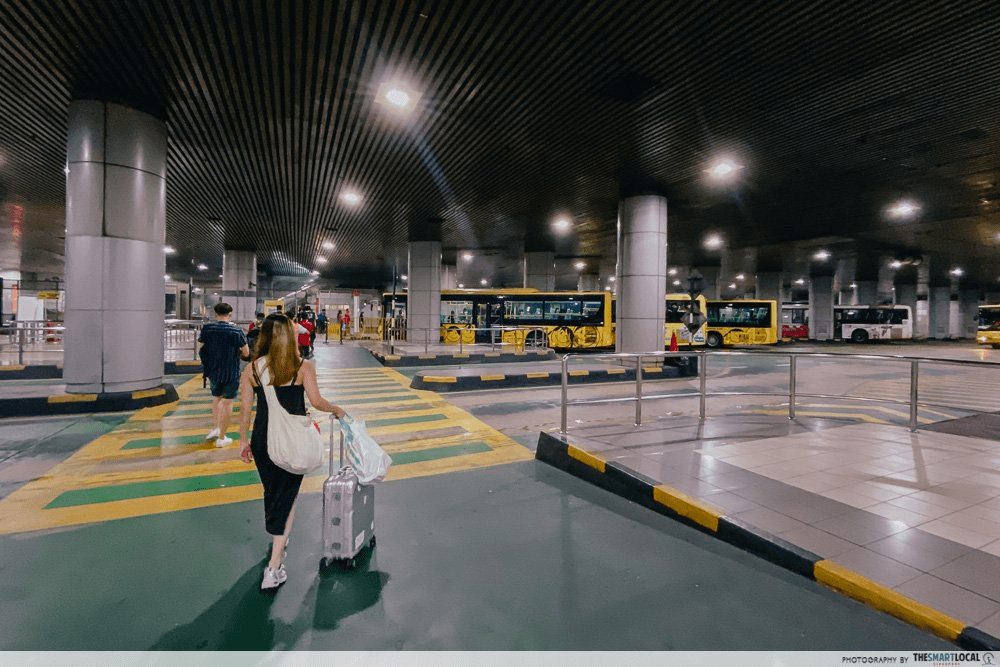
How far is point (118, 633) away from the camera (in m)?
2.73

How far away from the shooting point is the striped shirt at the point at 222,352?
22.8 feet

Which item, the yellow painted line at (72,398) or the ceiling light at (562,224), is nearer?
the yellow painted line at (72,398)

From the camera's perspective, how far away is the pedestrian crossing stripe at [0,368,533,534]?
4582 millimetres

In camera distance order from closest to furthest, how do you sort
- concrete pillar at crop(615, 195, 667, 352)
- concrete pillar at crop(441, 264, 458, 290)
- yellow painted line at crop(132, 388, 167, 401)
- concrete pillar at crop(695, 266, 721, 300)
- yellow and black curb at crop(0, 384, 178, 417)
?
yellow and black curb at crop(0, 384, 178, 417) → yellow painted line at crop(132, 388, 167, 401) → concrete pillar at crop(615, 195, 667, 352) → concrete pillar at crop(695, 266, 721, 300) → concrete pillar at crop(441, 264, 458, 290)

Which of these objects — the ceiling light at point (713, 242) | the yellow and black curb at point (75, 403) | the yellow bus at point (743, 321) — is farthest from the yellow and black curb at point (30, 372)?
the yellow bus at point (743, 321)

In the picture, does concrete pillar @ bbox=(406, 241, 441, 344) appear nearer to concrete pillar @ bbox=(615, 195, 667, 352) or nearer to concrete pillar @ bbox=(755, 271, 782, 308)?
concrete pillar @ bbox=(615, 195, 667, 352)

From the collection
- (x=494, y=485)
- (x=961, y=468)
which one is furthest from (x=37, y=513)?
(x=961, y=468)

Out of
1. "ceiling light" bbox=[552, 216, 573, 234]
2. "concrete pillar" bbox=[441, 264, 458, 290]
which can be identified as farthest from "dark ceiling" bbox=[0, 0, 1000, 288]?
"concrete pillar" bbox=[441, 264, 458, 290]

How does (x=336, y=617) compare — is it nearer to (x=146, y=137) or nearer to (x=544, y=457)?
(x=544, y=457)

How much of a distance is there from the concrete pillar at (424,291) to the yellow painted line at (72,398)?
49.9ft

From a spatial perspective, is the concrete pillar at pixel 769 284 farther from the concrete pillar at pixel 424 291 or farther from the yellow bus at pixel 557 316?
the concrete pillar at pixel 424 291

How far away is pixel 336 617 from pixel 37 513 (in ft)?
11.5

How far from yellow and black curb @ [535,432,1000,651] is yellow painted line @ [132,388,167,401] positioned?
26.0 ft

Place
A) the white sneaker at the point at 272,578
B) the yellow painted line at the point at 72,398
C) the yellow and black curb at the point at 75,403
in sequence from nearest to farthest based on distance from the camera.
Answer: the white sneaker at the point at 272,578 → the yellow and black curb at the point at 75,403 → the yellow painted line at the point at 72,398
